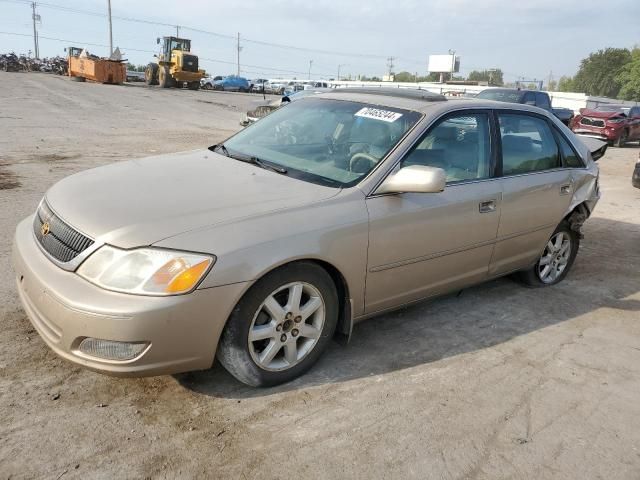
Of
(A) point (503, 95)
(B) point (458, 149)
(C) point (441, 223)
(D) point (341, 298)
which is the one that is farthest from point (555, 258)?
(A) point (503, 95)

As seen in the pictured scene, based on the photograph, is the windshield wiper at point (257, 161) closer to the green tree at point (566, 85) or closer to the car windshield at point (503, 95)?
the car windshield at point (503, 95)

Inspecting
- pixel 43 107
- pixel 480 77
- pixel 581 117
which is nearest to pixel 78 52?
pixel 43 107

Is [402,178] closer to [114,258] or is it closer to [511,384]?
[511,384]

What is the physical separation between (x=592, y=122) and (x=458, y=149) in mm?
18406

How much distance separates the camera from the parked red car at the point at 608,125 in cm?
1909

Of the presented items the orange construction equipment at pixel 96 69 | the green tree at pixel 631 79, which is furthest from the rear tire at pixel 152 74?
the green tree at pixel 631 79

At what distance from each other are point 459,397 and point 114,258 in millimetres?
2014

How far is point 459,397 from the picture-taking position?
10.0ft

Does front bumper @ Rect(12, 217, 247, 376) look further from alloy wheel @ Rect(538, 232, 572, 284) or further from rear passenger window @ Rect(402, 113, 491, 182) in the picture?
alloy wheel @ Rect(538, 232, 572, 284)

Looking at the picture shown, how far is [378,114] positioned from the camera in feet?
12.1

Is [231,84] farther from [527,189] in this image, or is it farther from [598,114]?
[527,189]

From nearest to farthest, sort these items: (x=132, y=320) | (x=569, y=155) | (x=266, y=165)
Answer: (x=132, y=320) → (x=266, y=165) → (x=569, y=155)

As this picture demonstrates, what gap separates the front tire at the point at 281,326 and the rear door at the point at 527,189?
1717 millimetres

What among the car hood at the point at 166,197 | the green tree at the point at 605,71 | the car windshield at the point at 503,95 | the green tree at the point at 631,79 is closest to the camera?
the car hood at the point at 166,197
